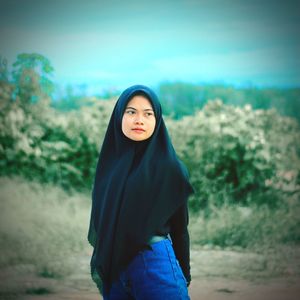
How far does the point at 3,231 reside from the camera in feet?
15.1

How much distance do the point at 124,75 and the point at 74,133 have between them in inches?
39.0

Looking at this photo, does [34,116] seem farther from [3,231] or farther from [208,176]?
[208,176]

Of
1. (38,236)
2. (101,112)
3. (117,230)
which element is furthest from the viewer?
(101,112)

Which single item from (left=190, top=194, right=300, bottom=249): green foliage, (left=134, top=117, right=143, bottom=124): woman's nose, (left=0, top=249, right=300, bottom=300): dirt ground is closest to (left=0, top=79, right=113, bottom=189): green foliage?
(left=0, top=249, right=300, bottom=300): dirt ground

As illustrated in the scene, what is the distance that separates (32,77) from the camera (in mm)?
5441

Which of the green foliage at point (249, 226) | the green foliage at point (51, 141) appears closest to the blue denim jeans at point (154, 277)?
the green foliage at point (249, 226)

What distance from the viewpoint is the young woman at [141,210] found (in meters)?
1.68

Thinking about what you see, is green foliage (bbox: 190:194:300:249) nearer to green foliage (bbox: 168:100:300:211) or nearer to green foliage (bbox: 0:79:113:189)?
green foliage (bbox: 168:100:300:211)

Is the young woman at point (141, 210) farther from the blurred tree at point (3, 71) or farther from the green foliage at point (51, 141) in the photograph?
the blurred tree at point (3, 71)

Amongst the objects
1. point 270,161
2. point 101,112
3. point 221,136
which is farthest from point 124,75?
point 270,161

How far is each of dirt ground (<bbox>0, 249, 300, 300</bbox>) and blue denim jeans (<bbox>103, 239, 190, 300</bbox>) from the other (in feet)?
6.33

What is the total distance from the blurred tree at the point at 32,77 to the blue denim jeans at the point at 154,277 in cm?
400

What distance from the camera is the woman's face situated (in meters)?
1.87

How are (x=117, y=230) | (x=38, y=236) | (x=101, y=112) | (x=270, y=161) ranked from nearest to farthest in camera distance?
(x=117, y=230) → (x=38, y=236) → (x=270, y=161) → (x=101, y=112)
